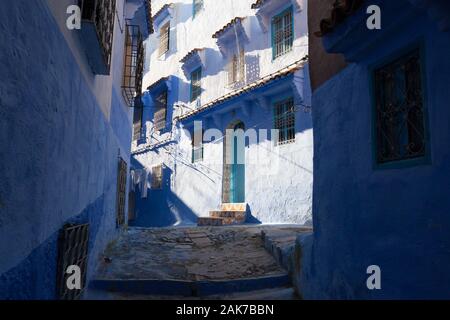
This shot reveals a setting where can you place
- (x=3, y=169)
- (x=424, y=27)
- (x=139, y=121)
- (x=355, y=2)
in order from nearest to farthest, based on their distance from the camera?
(x=3, y=169) → (x=424, y=27) → (x=355, y=2) → (x=139, y=121)

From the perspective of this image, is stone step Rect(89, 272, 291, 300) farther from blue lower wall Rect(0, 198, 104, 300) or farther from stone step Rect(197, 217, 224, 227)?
stone step Rect(197, 217, 224, 227)

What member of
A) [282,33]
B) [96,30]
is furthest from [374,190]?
[282,33]

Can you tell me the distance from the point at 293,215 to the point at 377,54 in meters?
7.73

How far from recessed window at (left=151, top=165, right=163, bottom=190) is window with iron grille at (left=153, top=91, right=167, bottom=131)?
2134 mm

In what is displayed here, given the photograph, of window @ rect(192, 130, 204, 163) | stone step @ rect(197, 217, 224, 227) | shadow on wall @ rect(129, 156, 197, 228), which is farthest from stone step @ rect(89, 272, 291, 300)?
window @ rect(192, 130, 204, 163)

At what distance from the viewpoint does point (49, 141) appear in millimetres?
2871

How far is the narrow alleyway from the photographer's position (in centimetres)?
542

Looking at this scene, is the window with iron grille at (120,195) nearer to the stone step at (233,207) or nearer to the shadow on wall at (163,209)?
the stone step at (233,207)

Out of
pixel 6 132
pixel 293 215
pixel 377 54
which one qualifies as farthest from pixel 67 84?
pixel 293 215

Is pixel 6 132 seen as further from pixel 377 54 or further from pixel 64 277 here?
pixel 377 54

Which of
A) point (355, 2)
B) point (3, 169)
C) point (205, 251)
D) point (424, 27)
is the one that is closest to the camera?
point (3, 169)

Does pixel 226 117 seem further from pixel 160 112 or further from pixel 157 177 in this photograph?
pixel 157 177

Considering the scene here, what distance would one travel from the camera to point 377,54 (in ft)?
11.8

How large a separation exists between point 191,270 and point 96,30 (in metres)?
4.18
